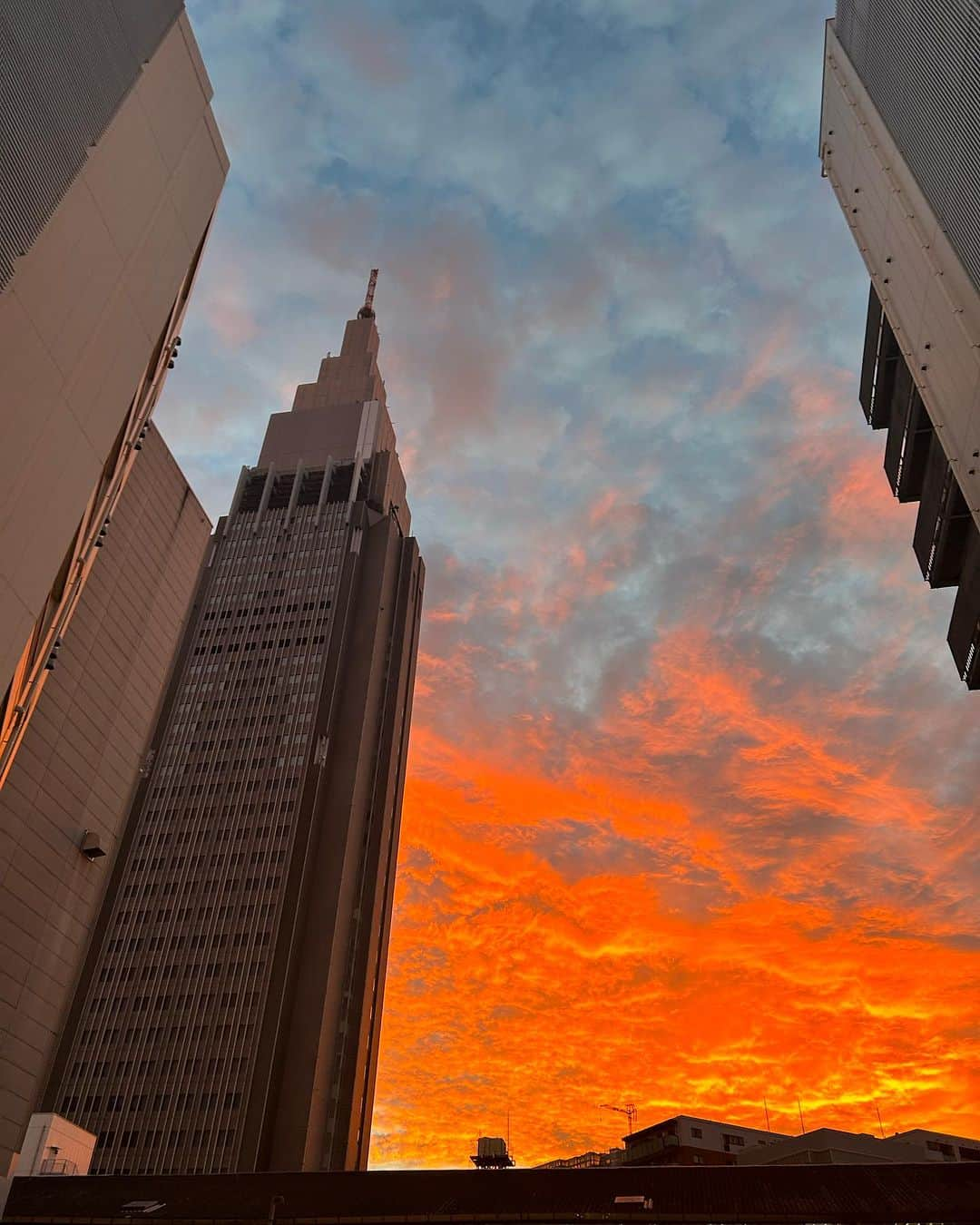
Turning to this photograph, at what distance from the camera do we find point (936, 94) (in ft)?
97.7

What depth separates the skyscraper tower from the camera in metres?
113

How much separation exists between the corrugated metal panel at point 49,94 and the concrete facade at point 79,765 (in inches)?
1232

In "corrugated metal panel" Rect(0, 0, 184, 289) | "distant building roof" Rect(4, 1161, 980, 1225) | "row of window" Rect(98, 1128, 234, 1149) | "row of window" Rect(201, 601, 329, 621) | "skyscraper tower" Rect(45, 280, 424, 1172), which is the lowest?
"distant building roof" Rect(4, 1161, 980, 1225)

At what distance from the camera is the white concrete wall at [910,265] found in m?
29.9

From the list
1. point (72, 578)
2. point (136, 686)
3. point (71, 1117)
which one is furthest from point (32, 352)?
point (71, 1117)

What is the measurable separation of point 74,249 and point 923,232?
92.9 ft

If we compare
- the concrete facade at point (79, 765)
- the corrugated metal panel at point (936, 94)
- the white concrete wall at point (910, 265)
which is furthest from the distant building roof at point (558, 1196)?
the corrugated metal panel at point (936, 94)

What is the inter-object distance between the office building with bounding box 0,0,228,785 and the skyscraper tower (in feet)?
298

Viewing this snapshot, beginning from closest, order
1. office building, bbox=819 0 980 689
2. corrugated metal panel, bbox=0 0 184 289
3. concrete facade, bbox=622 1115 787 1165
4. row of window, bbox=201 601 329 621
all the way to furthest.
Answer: corrugated metal panel, bbox=0 0 184 289 → office building, bbox=819 0 980 689 → concrete facade, bbox=622 1115 787 1165 → row of window, bbox=201 601 329 621

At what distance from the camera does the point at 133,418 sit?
136ft

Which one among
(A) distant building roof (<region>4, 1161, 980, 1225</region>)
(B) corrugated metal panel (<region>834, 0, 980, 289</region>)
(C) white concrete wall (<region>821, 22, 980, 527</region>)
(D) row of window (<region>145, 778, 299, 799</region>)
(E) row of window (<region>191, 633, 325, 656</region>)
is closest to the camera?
(B) corrugated metal panel (<region>834, 0, 980, 289</region>)

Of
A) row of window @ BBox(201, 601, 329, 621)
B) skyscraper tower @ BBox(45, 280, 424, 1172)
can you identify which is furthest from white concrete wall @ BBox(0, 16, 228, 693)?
row of window @ BBox(201, 601, 329, 621)

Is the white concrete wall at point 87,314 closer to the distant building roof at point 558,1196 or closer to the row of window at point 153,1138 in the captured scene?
the distant building roof at point 558,1196

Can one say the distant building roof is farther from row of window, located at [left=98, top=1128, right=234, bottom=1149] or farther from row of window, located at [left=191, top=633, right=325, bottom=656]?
row of window, located at [left=191, top=633, right=325, bottom=656]
